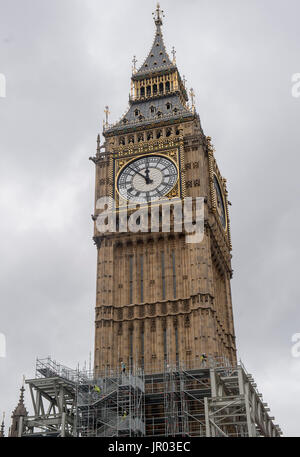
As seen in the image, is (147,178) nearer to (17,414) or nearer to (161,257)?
(161,257)

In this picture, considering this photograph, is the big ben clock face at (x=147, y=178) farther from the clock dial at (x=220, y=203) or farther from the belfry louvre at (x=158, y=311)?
the clock dial at (x=220, y=203)

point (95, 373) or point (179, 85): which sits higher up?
point (179, 85)

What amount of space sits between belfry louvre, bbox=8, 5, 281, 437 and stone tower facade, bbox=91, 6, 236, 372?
0.36 ft

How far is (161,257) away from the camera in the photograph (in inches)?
2746

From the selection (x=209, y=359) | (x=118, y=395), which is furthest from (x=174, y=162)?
(x=118, y=395)

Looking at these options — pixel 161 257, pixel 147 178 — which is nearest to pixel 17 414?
pixel 161 257

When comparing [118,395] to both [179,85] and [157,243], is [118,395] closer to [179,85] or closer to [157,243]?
[157,243]

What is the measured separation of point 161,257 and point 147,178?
8.92 m

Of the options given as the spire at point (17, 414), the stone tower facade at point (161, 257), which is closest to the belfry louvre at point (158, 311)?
the stone tower facade at point (161, 257)

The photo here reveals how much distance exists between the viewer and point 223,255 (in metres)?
76.1

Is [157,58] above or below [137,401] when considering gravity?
above

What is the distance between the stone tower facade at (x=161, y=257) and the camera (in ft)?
212

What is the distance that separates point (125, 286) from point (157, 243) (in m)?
5.36

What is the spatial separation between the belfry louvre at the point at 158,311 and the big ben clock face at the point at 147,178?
12 centimetres
